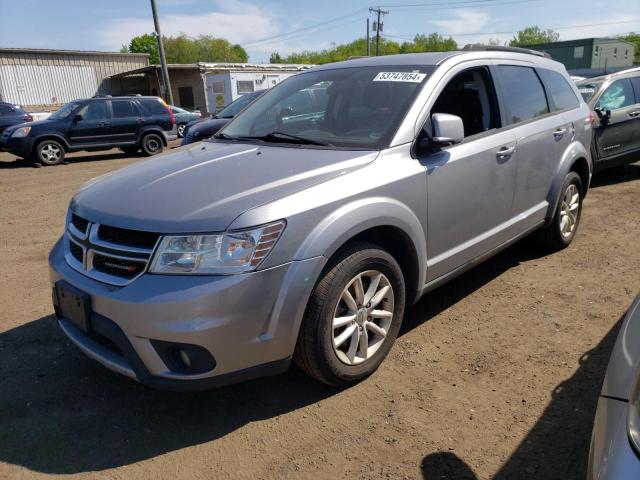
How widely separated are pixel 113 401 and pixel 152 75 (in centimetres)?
3496

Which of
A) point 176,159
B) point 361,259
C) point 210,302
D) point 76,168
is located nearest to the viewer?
point 210,302

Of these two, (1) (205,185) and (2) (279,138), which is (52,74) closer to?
(2) (279,138)

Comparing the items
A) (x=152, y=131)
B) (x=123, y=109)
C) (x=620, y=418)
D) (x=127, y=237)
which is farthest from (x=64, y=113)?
(x=620, y=418)

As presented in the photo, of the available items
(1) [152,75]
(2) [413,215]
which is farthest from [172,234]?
(1) [152,75]

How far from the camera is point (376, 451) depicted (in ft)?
8.27

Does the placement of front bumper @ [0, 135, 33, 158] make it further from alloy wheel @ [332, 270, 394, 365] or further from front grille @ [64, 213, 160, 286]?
alloy wheel @ [332, 270, 394, 365]

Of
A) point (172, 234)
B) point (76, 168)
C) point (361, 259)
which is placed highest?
point (172, 234)

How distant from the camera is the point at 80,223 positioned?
9.49 feet

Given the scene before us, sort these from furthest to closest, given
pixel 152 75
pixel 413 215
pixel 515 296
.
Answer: pixel 152 75 → pixel 515 296 → pixel 413 215

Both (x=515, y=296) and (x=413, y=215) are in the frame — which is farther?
(x=515, y=296)

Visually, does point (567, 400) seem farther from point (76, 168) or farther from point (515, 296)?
point (76, 168)

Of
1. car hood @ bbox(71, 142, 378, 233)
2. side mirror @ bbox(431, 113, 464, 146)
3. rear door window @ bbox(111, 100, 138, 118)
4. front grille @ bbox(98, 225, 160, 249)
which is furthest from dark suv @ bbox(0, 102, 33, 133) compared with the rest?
side mirror @ bbox(431, 113, 464, 146)

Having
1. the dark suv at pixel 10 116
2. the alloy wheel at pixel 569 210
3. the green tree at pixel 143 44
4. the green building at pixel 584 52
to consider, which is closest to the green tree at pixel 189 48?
the green tree at pixel 143 44

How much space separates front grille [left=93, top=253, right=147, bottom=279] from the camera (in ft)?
8.16
